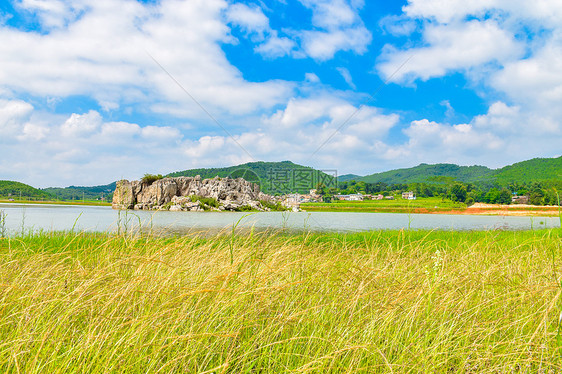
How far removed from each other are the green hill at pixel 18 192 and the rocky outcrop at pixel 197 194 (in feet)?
72.6

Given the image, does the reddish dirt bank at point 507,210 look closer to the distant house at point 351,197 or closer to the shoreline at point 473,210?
the shoreline at point 473,210

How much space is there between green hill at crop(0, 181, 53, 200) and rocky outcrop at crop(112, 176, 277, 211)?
72.6 ft

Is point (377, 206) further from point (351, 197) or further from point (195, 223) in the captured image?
point (195, 223)

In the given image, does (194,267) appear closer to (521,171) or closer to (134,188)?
(134,188)

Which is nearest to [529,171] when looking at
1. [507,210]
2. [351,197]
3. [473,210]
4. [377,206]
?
[473,210]

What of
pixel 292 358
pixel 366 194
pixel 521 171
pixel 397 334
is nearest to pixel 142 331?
pixel 292 358

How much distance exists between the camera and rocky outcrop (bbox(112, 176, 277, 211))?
66756 mm

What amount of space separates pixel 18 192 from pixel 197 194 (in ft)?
122

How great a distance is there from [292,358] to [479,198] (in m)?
71.1

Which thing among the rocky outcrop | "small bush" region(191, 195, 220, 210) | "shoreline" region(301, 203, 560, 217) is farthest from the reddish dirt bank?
"small bush" region(191, 195, 220, 210)

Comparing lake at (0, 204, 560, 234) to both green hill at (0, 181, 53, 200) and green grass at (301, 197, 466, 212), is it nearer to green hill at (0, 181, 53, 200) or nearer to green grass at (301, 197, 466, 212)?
green grass at (301, 197, 466, 212)

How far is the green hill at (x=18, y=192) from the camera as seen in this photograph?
6392cm

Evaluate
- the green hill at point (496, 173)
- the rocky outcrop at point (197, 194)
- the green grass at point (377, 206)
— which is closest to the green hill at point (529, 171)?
the green hill at point (496, 173)

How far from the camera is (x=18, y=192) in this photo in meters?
66.1
